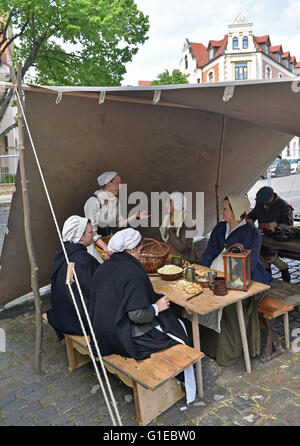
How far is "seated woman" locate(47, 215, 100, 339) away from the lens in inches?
117

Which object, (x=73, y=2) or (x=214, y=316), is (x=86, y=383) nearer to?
(x=214, y=316)

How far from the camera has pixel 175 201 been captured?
4359 mm

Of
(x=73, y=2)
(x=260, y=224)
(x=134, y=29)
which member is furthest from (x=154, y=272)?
(x=134, y=29)

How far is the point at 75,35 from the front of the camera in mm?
9922

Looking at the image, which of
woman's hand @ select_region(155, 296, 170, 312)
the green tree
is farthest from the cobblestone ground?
the green tree

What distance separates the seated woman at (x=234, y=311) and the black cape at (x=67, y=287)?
1.12 metres

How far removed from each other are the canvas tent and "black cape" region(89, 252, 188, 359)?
1.48 meters

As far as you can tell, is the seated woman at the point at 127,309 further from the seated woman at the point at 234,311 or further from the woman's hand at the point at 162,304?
the seated woman at the point at 234,311

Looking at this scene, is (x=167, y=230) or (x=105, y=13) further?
(x=105, y=13)

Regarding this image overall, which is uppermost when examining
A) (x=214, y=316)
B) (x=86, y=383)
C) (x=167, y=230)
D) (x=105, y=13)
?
(x=105, y=13)

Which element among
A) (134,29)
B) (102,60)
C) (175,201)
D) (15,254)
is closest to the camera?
(15,254)

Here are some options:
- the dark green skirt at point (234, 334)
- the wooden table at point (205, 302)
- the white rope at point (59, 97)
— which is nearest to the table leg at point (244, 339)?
the wooden table at point (205, 302)

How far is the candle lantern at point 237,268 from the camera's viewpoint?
2.91 meters

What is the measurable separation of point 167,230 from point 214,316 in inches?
61.6
